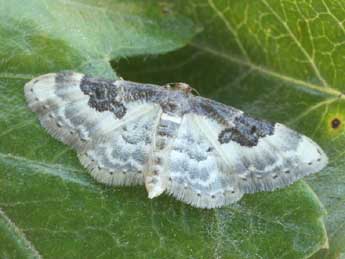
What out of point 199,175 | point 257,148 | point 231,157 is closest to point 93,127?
point 199,175

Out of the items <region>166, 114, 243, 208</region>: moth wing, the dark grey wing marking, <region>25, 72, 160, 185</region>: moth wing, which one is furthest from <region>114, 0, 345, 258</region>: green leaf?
<region>25, 72, 160, 185</region>: moth wing

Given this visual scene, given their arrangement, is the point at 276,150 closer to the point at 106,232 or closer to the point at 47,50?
the point at 106,232

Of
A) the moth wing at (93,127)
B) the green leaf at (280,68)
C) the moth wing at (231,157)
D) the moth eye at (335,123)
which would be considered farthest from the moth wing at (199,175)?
the moth eye at (335,123)

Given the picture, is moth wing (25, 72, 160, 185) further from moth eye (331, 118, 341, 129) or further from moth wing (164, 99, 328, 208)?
moth eye (331, 118, 341, 129)

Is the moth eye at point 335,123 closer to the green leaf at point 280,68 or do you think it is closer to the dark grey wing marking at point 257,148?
the green leaf at point 280,68

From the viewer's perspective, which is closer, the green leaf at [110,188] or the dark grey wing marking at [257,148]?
the green leaf at [110,188]
